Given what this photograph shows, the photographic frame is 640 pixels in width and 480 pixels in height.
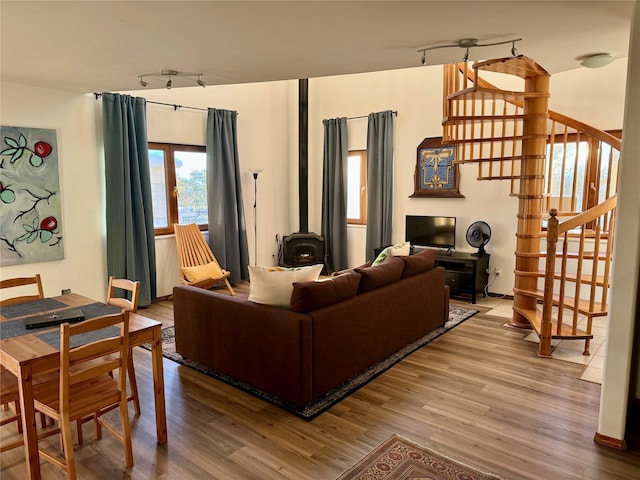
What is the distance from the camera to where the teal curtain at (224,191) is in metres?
6.00

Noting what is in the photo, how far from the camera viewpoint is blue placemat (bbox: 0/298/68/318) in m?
2.65

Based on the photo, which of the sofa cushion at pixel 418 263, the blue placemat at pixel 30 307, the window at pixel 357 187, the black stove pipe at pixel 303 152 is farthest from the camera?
the window at pixel 357 187

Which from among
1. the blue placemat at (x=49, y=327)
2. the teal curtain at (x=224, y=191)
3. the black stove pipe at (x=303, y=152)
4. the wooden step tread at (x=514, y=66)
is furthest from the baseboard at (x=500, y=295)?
the blue placemat at (x=49, y=327)

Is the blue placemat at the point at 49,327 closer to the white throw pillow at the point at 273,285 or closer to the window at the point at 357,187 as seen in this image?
the white throw pillow at the point at 273,285

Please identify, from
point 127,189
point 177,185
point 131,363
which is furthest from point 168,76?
point 131,363

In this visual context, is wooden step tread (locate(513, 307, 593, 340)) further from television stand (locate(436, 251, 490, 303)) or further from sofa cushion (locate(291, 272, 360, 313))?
sofa cushion (locate(291, 272, 360, 313))

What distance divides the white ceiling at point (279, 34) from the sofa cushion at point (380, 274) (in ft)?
5.34

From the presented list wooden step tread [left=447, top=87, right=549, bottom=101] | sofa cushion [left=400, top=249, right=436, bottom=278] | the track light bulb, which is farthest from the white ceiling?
sofa cushion [left=400, top=249, right=436, bottom=278]

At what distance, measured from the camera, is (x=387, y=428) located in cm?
265

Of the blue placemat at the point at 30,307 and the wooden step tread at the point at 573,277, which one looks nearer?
the blue placemat at the point at 30,307

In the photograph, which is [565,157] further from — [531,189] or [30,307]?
[30,307]

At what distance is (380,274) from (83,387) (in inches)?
85.5

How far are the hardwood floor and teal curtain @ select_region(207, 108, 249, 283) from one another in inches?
108

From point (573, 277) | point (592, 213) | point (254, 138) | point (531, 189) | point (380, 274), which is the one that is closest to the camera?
point (380, 274)
